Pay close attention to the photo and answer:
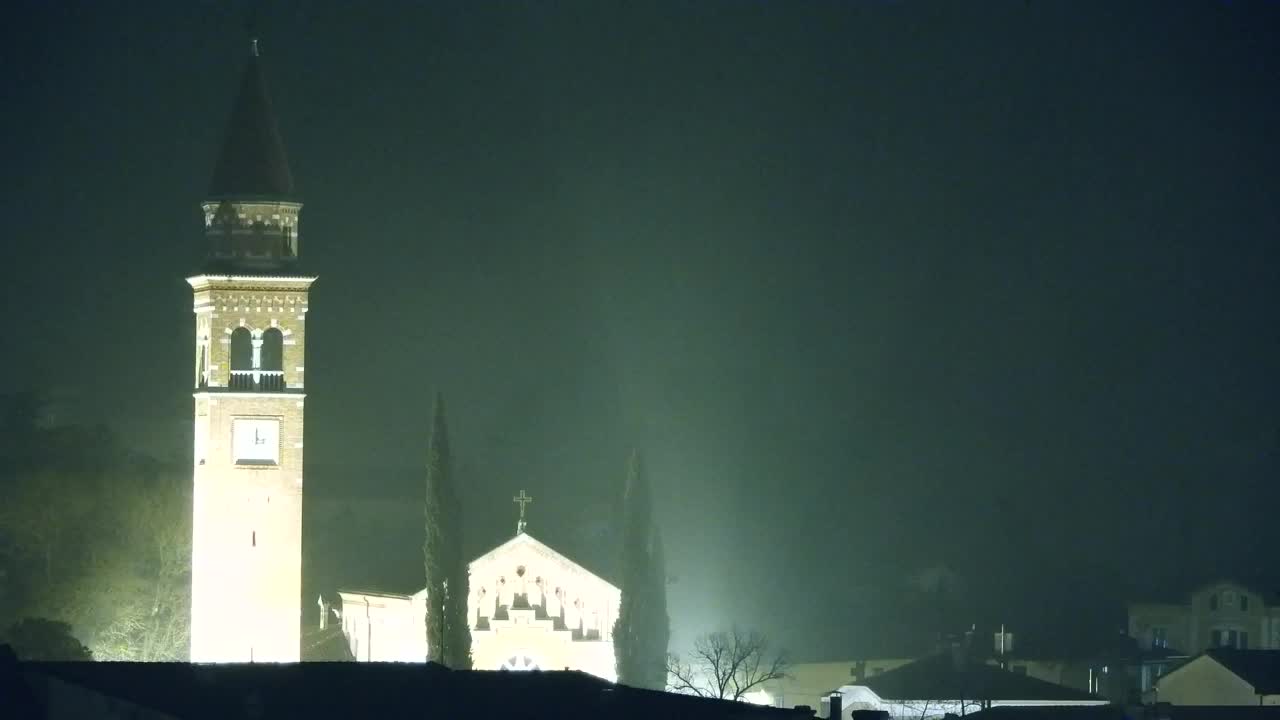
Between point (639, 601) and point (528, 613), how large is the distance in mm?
3039

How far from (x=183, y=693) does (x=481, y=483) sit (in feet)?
206

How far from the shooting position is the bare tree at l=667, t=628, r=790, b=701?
8888 centimetres

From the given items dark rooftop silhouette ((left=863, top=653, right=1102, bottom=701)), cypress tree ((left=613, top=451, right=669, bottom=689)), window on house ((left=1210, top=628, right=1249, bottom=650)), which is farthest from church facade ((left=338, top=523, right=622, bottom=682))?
window on house ((left=1210, top=628, right=1249, bottom=650))

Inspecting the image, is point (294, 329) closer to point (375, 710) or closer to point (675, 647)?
point (675, 647)

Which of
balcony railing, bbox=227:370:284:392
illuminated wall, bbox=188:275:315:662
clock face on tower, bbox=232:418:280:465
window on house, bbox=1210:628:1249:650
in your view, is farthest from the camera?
window on house, bbox=1210:628:1249:650

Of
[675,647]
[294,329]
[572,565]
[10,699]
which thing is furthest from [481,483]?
[10,699]

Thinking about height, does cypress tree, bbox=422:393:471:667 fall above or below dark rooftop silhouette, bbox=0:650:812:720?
above

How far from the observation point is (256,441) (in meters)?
79.7

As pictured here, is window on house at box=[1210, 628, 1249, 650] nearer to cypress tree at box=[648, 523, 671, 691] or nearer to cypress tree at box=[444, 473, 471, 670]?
cypress tree at box=[648, 523, 671, 691]

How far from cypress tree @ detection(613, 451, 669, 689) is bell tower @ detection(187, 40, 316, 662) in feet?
33.2

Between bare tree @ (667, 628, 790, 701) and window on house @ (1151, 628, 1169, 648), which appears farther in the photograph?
window on house @ (1151, 628, 1169, 648)

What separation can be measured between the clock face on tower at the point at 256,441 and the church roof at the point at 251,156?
5635 millimetres

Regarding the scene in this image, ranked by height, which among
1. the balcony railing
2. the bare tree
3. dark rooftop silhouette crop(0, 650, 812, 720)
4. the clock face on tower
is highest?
the balcony railing

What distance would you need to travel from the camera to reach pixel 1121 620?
4072 inches
